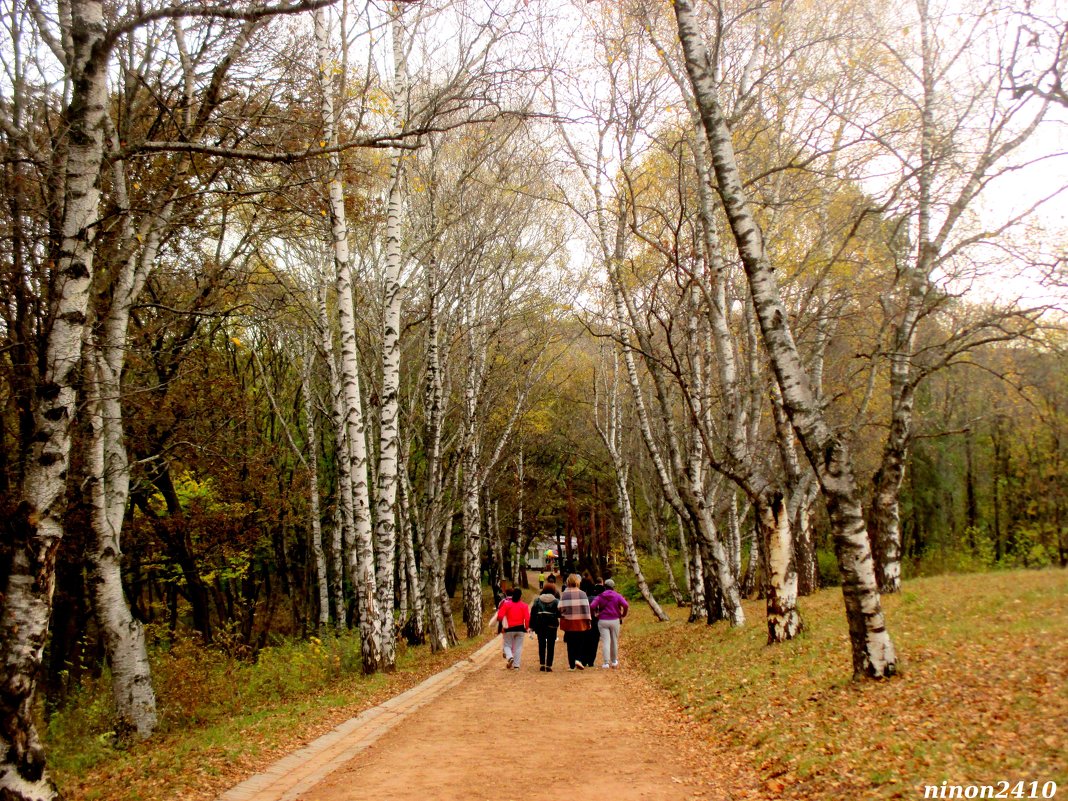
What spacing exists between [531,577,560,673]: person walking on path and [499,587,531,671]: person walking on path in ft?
1.05

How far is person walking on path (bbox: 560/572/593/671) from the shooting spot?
1559 cm

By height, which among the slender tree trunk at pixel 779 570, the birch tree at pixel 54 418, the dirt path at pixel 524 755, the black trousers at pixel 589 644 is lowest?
the black trousers at pixel 589 644

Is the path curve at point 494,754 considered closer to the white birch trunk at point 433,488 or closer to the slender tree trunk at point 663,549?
the white birch trunk at point 433,488

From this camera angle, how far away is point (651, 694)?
39.5ft

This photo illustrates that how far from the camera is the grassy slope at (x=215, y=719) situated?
275 inches

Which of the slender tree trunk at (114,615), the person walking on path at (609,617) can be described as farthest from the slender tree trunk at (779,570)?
the slender tree trunk at (114,615)

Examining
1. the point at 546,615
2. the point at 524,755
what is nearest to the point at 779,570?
the point at 546,615

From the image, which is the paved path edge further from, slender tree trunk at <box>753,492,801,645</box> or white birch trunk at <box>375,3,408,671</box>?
slender tree trunk at <box>753,492,801,645</box>

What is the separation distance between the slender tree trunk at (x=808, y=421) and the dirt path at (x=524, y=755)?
2397 millimetres

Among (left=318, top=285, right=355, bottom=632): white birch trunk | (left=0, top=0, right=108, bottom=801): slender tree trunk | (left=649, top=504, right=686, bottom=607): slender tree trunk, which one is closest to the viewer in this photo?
(left=0, top=0, right=108, bottom=801): slender tree trunk

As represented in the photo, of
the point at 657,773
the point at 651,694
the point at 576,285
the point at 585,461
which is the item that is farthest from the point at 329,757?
the point at 585,461

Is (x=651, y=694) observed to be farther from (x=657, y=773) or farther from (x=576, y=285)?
(x=576, y=285)

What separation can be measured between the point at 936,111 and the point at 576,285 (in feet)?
37.7

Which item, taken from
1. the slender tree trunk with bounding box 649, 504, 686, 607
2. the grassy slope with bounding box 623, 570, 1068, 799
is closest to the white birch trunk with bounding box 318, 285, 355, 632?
the grassy slope with bounding box 623, 570, 1068, 799
